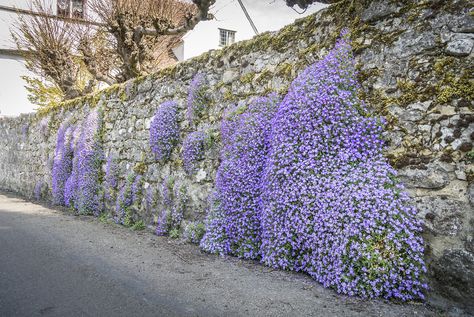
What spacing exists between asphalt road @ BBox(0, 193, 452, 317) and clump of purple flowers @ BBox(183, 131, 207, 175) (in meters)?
1.21

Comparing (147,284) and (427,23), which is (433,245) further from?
(147,284)

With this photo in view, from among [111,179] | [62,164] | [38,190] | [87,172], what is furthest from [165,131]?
[38,190]

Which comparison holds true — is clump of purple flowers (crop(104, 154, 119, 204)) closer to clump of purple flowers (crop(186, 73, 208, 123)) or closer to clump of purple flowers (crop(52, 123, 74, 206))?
clump of purple flowers (crop(52, 123, 74, 206))

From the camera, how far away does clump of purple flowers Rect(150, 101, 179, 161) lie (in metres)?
5.74

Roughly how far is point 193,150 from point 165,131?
0.81 metres

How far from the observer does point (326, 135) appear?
3.56m

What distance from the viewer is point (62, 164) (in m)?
8.62

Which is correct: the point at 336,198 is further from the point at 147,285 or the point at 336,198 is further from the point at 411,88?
the point at 147,285

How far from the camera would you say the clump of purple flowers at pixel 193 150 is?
524 cm

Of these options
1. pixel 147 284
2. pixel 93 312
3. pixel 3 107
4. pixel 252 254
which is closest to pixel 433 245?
pixel 252 254

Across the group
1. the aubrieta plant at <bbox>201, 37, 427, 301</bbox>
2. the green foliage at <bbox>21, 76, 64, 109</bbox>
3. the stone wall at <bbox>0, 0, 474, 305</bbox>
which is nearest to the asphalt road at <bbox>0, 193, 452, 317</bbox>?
the aubrieta plant at <bbox>201, 37, 427, 301</bbox>

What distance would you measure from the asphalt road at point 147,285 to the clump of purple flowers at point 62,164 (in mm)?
3574

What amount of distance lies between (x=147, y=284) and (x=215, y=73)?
3.32 meters

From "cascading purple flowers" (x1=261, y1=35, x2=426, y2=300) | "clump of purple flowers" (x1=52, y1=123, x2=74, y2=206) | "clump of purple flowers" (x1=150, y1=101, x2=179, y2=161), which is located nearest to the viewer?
"cascading purple flowers" (x1=261, y1=35, x2=426, y2=300)
